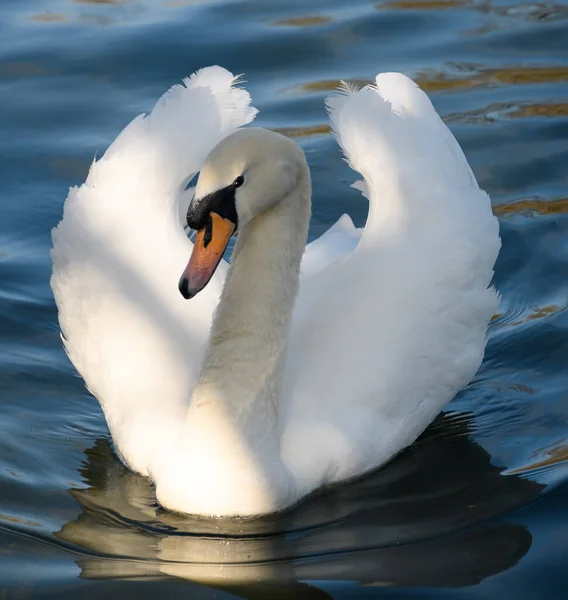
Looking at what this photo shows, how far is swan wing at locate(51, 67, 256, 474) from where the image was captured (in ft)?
18.7

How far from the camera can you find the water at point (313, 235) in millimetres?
4992

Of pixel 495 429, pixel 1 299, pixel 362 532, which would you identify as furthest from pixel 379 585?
pixel 1 299

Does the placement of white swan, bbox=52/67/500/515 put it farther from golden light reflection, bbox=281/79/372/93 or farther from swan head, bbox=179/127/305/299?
golden light reflection, bbox=281/79/372/93

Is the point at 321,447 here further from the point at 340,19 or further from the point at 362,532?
the point at 340,19

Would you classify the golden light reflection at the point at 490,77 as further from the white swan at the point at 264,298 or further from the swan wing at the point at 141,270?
the swan wing at the point at 141,270

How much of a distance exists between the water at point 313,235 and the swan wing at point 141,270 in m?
0.36

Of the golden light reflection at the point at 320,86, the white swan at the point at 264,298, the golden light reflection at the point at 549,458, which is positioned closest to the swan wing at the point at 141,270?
the white swan at the point at 264,298

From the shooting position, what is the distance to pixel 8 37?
11.0 metres

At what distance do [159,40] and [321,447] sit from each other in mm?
6087

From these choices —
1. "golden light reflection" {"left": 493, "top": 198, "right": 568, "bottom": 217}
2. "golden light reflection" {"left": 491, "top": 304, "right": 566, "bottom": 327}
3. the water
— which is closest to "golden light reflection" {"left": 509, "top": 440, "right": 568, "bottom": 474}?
the water

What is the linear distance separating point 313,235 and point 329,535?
3.32 meters

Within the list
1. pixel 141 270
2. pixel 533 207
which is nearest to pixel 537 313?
pixel 533 207

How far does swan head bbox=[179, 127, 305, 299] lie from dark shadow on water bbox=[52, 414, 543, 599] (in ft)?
3.28

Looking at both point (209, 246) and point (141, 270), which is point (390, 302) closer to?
point (141, 270)
